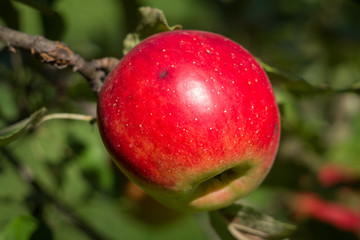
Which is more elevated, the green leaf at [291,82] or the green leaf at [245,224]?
the green leaf at [291,82]

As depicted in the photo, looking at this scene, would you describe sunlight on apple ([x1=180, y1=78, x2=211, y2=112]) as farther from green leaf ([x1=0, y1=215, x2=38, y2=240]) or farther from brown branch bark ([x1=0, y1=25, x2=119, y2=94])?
green leaf ([x1=0, y1=215, x2=38, y2=240])

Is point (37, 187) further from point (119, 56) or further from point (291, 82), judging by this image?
point (291, 82)

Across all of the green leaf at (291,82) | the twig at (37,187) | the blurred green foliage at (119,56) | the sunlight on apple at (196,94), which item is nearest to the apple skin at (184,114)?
the sunlight on apple at (196,94)

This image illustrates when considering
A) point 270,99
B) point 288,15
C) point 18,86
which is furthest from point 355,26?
point 18,86

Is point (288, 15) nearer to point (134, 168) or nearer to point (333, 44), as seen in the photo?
point (333, 44)

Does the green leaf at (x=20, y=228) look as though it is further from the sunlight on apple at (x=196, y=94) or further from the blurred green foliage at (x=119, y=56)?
the sunlight on apple at (x=196, y=94)

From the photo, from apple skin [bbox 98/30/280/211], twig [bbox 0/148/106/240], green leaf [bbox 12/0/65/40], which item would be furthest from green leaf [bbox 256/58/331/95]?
twig [bbox 0/148/106/240]
